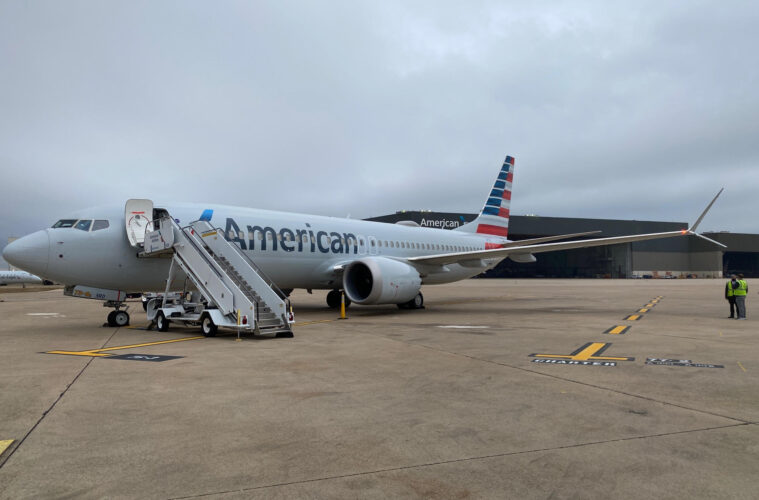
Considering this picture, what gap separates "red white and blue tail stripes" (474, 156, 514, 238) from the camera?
27.0 metres

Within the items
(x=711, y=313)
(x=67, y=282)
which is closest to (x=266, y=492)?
(x=67, y=282)

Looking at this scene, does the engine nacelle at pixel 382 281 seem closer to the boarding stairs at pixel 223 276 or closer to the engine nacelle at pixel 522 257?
the boarding stairs at pixel 223 276

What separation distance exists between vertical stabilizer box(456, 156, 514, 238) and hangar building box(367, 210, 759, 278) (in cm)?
4117

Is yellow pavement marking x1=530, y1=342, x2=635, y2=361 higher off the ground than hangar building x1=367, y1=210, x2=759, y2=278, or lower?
lower

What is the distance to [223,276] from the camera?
37.4 feet

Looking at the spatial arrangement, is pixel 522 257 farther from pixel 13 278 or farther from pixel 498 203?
pixel 13 278

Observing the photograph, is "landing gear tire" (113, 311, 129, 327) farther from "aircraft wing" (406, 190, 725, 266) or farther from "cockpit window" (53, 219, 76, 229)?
"aircraft wing" (406, 190, 725, 266)

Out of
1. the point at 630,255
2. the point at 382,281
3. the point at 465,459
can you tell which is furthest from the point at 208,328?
the point at 630,255

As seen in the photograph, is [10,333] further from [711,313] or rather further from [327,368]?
[711,313]

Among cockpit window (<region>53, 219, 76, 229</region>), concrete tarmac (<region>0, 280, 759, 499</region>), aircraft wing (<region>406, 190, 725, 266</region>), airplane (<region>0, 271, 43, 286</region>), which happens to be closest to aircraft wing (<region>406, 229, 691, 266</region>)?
aircraft wing (<region>406, 190, 725, 266</region>)

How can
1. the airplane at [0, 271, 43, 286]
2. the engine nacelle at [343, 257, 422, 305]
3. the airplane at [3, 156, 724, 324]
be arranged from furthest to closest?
the airplane at [0, 271, 43, 286] < the engine nacelle at [343, 257, 422, 305] < the airplane at [3, 156, 724, 324]

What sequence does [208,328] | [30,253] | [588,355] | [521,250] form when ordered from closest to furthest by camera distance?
[588,355]
[208,328]
[30,253]
[521,250]

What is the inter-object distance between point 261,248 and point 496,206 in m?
15.3

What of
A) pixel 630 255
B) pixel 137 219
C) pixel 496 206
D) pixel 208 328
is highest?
pixel 496 206
